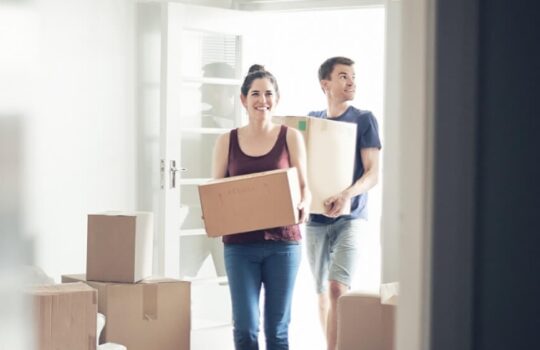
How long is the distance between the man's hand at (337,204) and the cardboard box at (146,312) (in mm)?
665

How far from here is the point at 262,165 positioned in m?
3.32

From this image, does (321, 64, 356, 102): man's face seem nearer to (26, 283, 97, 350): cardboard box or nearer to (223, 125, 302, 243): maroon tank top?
(223, 125, 302, 243): maroon tank top

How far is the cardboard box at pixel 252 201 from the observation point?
321cm

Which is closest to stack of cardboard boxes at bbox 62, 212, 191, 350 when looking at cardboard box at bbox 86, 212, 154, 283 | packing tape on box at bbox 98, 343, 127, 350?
cardboard box at bbox 86, 212, 154, 283

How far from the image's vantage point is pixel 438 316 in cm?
83

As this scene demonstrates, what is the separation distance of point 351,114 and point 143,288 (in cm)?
118

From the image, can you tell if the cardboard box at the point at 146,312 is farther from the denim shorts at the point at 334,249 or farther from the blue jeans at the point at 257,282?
the denim shorts at the point at 334,249

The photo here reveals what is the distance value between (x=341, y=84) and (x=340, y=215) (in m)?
0.60

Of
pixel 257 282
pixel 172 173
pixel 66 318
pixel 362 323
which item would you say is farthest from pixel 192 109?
pixel 362 323

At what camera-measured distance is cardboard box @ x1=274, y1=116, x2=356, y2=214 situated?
3.75m

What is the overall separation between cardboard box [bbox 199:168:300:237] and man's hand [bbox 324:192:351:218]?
1.56ft

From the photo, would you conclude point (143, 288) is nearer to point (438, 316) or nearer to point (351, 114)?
point (351, 114)

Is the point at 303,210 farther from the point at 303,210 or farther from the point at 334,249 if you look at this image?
the point at 334,249

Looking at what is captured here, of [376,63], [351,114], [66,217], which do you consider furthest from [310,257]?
[376,63]
